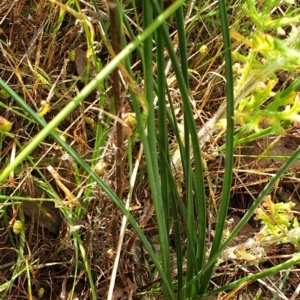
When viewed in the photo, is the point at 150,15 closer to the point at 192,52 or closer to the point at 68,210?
the point at 68,210

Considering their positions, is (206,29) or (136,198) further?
(206,29)

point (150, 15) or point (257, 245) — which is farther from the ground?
point (150, 15)

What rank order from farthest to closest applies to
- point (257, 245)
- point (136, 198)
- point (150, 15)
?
point (136, 198), point (257, 245), point (150, 15)

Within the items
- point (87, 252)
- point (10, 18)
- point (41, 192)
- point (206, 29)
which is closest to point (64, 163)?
point (41, 192)

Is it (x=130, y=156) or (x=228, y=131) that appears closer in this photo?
(x=228, y=131)

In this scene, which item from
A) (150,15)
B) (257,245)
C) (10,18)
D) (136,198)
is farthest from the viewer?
(10,18)

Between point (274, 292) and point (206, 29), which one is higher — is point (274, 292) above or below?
below

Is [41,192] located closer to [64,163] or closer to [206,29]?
[64,163]

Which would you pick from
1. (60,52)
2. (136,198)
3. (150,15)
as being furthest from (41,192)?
(150,15)

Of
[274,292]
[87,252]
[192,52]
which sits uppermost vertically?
[192,52]
